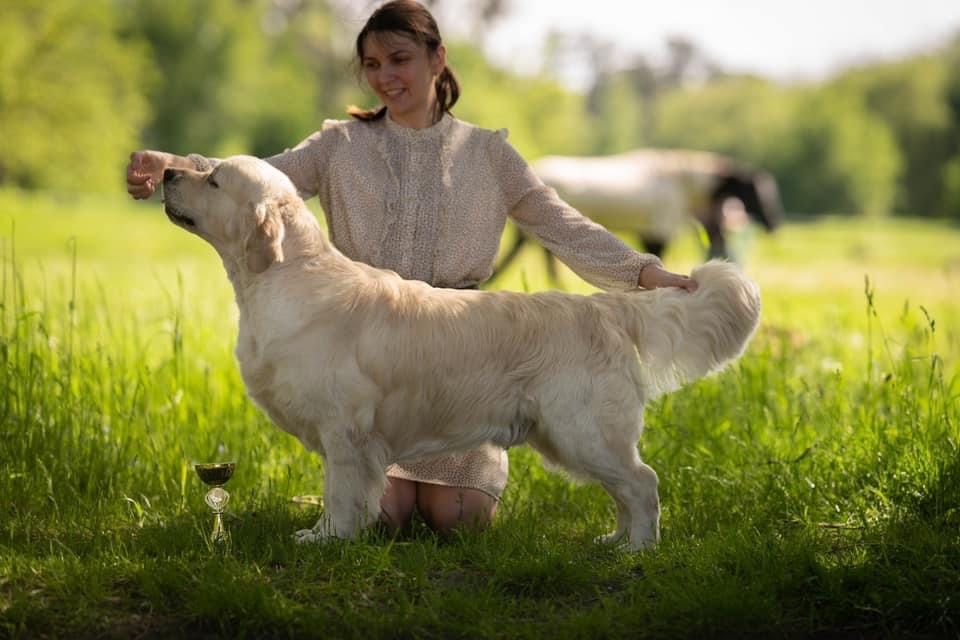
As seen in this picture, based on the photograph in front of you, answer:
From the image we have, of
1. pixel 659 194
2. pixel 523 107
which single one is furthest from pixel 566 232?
pixel 523 107

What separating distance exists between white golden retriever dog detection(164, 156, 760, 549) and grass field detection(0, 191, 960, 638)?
316 mm

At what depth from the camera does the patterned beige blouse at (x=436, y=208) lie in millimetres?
4195

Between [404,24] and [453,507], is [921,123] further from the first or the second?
[453,507]

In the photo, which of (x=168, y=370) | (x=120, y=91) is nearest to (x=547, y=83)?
(x=120, y=91)

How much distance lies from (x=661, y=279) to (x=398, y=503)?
1.40 meters

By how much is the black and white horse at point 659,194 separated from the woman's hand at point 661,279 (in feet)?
24.3

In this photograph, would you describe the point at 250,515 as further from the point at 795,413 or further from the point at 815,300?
the point at 815,300

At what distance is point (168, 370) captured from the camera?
5840mm

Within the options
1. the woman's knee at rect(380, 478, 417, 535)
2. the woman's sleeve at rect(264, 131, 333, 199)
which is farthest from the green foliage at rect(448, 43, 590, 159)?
the woman's knee at rect(380, 478, 417, 535)

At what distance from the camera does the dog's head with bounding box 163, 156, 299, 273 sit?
3.54m

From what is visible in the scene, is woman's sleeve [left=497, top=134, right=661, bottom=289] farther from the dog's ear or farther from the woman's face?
the dog's ear

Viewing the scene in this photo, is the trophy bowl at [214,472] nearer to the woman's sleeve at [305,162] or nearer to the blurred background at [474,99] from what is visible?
the woman's sleeve at [305,162]

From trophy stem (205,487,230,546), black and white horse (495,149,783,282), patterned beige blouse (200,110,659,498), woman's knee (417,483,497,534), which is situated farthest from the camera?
black and white horse (495,149,783,282)

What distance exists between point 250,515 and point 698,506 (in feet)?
5.98
